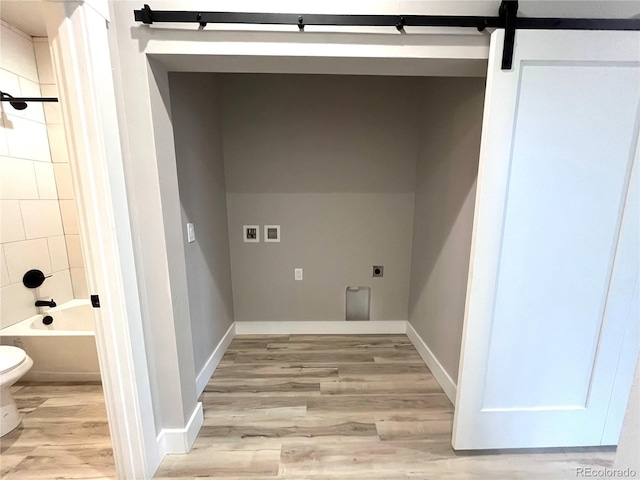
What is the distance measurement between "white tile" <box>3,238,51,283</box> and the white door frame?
1605mm

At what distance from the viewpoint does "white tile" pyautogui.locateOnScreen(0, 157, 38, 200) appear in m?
2.00

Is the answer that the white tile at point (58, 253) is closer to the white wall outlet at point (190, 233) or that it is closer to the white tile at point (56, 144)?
the white tile at point (56, 144)

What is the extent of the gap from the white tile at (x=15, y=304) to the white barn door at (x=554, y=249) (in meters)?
3.06

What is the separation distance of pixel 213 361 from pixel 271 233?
1.16m

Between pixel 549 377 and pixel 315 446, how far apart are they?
4.28 feet

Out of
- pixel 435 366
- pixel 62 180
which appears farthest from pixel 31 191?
pixel 435 366

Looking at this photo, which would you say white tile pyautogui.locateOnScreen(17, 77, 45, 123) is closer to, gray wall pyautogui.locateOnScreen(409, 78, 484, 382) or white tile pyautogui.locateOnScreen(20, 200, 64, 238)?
white tile pyautogui.locateOnScreen(20, 200, 64, 238)

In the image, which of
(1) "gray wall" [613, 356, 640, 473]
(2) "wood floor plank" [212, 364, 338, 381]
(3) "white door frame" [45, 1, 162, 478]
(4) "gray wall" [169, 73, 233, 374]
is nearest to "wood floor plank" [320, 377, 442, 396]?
(2) "wood floor plank" [212, 364, 338, 381]

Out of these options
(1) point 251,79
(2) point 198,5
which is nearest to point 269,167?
(1) point 251,79

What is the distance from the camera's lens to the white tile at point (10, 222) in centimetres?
199

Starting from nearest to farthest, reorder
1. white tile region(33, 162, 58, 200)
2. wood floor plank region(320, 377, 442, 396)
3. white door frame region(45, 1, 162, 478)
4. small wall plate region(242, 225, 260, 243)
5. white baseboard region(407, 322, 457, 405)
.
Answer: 1. white door frame region(45, 1, 162, 478)
2. white baseboard region(407, 322, 457, 405)
3. wood floor plank region(320, 377, 442, 396)
4. white tile region(33, 162, 58, 200)
5. small wall plate region(242, 225, 260, 243)

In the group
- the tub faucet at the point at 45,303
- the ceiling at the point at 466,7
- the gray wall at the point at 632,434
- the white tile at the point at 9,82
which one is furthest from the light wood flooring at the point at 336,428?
the white tile at the point at 9,82

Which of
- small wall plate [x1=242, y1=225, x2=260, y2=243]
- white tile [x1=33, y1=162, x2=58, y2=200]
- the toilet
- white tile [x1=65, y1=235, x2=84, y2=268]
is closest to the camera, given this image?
the toilet

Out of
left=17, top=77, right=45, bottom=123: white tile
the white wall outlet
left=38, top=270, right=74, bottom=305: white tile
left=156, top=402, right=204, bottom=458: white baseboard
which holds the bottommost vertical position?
left=156, top=402, right=204, bottom=458: white baseboard
